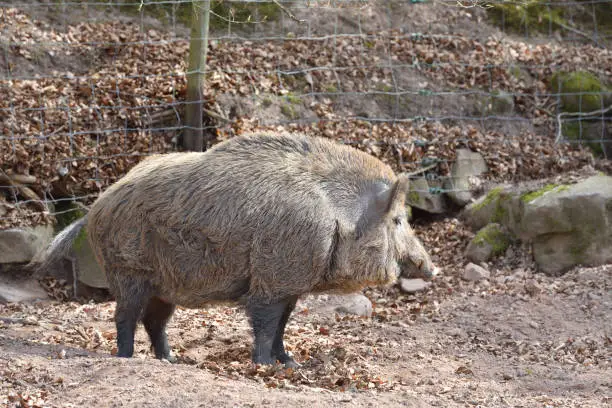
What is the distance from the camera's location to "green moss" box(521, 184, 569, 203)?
31.7 feet

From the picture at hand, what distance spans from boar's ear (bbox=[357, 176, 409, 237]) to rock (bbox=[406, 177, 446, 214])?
3.92 metres

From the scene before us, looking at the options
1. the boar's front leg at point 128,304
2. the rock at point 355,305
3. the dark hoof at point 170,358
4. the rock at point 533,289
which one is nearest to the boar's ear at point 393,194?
the boar's front leg at point 128,304

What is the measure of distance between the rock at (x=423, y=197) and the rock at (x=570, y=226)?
1.39 m

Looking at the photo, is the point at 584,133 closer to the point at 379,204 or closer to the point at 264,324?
the point at 379,204

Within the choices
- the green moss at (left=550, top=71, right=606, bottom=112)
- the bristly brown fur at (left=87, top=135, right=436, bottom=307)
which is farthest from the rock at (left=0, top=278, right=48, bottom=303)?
the green moss at (left=550, top=71, right=606, bottom=112)

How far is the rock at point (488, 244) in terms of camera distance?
9.82 metres

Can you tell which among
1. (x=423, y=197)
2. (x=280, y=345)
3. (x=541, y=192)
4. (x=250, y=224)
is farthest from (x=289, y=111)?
(x=250, y=224)

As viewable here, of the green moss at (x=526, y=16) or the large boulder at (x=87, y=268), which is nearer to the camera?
the large boulder at (x=87, y=268)

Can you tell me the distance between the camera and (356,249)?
21.4 feet

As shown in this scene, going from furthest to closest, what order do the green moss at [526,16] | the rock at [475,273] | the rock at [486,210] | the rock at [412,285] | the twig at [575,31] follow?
the twig at [575,31] < the green moss at [526,16] < the rock at [486,210] < the rock at [475,273] < the rock at [412,285]

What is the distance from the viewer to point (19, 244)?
29.0ft

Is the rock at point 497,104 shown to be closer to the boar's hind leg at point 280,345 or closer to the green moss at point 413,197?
the green moss at point 413,197

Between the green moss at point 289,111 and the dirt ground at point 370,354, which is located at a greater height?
the green moss at point 289,111

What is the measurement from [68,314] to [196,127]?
2691mm
